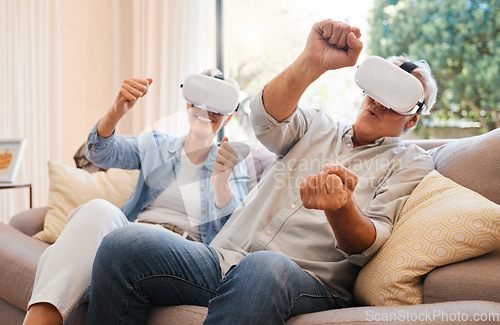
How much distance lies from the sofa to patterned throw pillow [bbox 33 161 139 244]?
0.17m

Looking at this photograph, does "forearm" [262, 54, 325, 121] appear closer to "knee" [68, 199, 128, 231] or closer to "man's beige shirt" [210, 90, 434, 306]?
"man's beige shirt" [210, 90, 434, 306]

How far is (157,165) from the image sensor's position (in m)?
1.33

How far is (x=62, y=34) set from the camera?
310cm

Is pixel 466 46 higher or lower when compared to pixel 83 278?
higher

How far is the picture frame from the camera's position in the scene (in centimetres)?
233

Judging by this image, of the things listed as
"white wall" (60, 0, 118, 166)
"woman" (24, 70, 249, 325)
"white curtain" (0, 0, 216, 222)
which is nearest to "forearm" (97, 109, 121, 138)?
"woman" (24, 70, 249, 325)

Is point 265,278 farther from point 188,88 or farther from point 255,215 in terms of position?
point 188,88

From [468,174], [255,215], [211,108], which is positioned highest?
[211,108]

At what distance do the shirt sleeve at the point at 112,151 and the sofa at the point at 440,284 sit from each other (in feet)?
1.17

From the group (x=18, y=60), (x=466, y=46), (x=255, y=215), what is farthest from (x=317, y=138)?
(x=466, y=46)

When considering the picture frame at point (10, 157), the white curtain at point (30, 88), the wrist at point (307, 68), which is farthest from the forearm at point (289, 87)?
the white curtain at point (30, 88)

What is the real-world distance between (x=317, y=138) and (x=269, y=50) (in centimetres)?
238

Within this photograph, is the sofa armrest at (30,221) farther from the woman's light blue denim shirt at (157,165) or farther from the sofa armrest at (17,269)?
the woman's light blue denim shirt at (157,165)

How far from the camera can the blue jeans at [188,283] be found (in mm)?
903
